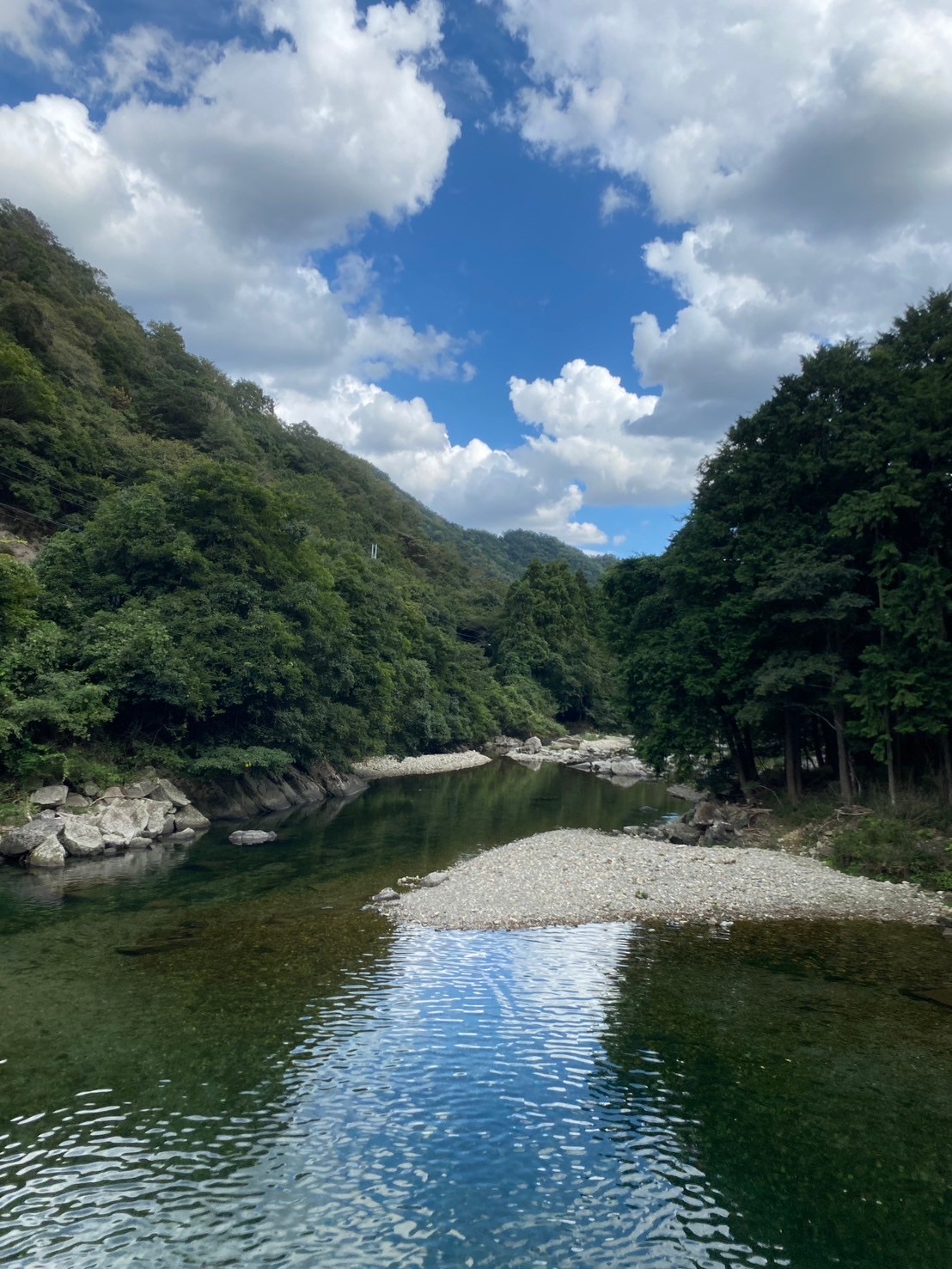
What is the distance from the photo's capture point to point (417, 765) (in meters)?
59.7

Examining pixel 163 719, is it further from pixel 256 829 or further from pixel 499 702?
pixel 499 702

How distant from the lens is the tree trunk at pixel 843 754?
85.4 ft

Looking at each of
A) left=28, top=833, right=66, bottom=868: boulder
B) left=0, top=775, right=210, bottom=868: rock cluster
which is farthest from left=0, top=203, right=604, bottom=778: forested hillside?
left=28, top=833, right=66, bottom=868: boulder

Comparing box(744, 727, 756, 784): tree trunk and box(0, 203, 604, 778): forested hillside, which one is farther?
box(744, 727, 756, 784): tree trunk

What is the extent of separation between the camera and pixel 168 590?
34.0 metres

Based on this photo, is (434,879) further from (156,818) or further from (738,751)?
(738,751)

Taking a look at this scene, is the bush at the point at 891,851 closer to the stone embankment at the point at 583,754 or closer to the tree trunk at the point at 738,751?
the tree trunk at the point at 738,751

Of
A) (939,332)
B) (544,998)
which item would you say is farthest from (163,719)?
(939,332)

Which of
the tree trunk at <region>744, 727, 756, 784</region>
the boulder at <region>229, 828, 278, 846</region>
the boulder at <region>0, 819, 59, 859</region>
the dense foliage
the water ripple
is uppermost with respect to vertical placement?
the dense foliage

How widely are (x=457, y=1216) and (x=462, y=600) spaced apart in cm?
9853

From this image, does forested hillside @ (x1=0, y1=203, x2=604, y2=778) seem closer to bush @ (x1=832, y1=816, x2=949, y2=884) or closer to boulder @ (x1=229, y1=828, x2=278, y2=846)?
boulder @ (x1=229, y1=828, x2=278, y2=846)

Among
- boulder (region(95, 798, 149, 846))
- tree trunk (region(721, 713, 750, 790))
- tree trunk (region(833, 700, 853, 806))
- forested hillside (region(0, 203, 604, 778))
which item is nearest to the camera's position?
tree trunk (region(833, 700, 853, 806))

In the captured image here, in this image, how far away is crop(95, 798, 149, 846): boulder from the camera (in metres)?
26.1

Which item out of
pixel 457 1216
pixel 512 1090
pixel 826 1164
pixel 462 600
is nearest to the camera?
pixel 457 1216
